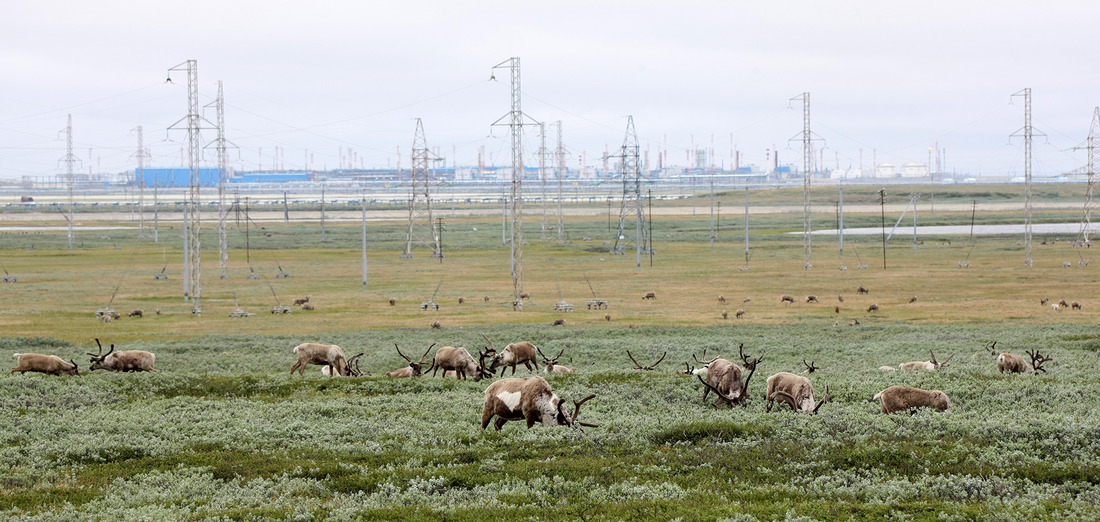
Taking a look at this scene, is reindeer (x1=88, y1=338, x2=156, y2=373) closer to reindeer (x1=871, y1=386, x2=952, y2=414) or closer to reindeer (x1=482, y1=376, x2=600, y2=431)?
reindeer (x1=482, y1=376, x2=600, y2=431)

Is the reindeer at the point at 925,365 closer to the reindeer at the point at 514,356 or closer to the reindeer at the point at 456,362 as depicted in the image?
the reindeer at the point at 514,356

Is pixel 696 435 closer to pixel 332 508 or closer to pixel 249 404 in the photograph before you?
pixel 332 508

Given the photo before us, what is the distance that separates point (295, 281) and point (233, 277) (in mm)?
6500

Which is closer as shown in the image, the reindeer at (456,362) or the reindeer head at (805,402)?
the reindeer head at (805,402)

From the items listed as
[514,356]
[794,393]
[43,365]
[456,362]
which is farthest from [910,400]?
[43,365]

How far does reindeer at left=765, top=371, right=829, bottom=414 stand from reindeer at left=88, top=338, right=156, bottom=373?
1791 cm

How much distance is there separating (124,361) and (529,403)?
16211 millimetres

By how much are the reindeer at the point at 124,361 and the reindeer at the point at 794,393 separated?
17913 mm

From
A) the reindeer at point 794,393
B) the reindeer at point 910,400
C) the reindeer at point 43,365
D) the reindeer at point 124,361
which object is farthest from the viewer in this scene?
the reindeer at point 124,361

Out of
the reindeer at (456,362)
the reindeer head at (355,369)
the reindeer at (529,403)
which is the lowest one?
the reindeer head at (355,369)

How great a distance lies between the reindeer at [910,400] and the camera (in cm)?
1878

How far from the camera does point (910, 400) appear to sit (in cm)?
1897

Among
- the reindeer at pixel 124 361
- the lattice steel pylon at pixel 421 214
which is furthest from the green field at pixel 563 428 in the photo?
the lattice steel pylon at pixel 421 214

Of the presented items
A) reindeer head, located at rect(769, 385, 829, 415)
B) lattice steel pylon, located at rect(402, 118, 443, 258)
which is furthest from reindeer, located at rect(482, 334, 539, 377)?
lattice steel pylon, located at rect(402, 118, 443, 258)
